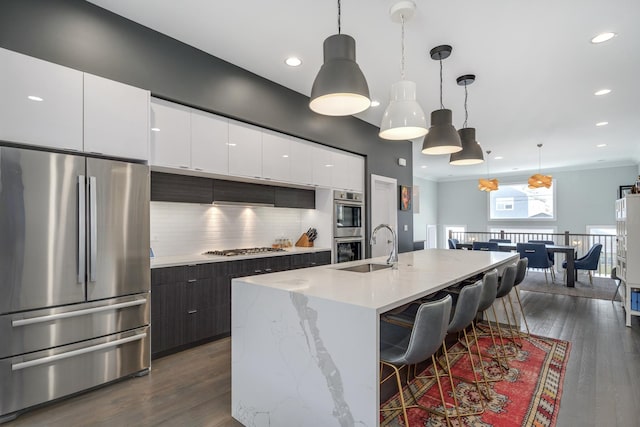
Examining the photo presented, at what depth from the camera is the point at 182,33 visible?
300 centimetres

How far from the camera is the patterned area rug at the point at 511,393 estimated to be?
208 cm

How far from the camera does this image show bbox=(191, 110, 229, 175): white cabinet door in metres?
3.28

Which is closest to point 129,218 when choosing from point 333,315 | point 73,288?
point 73,288

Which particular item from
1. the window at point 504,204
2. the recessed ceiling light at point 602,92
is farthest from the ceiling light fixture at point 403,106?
the window at point 504,204

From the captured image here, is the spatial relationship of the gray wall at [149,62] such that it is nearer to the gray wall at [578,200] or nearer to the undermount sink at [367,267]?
the undermount sink at [367,267]

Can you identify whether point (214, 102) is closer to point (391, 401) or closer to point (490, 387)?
point (391, 401)

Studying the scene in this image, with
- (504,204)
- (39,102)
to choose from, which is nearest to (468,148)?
(39,102)

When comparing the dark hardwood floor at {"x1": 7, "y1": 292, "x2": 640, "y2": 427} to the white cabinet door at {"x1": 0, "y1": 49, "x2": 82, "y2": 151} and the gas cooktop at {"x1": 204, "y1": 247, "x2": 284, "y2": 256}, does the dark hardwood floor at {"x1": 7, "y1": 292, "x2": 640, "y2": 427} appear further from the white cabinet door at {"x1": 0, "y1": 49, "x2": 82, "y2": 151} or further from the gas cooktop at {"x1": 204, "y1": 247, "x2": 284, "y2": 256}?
the white cabinet door at {"x1": 0, "y1": 49, "x2": 82, "y2": 151}

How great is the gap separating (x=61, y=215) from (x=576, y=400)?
12.5 ft

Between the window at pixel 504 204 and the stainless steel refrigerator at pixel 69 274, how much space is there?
11.0 meters

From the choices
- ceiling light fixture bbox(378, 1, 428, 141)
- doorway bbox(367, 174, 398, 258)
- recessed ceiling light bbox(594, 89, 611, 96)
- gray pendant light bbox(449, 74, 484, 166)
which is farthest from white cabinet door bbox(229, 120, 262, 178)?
recessed ceiling light bbox(594, 89, 611, 96)

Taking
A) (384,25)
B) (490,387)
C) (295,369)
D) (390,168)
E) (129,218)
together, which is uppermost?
(384,25)

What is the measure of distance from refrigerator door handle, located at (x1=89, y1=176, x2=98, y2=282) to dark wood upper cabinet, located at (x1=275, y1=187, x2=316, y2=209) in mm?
2322

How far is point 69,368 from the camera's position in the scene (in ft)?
7.50
